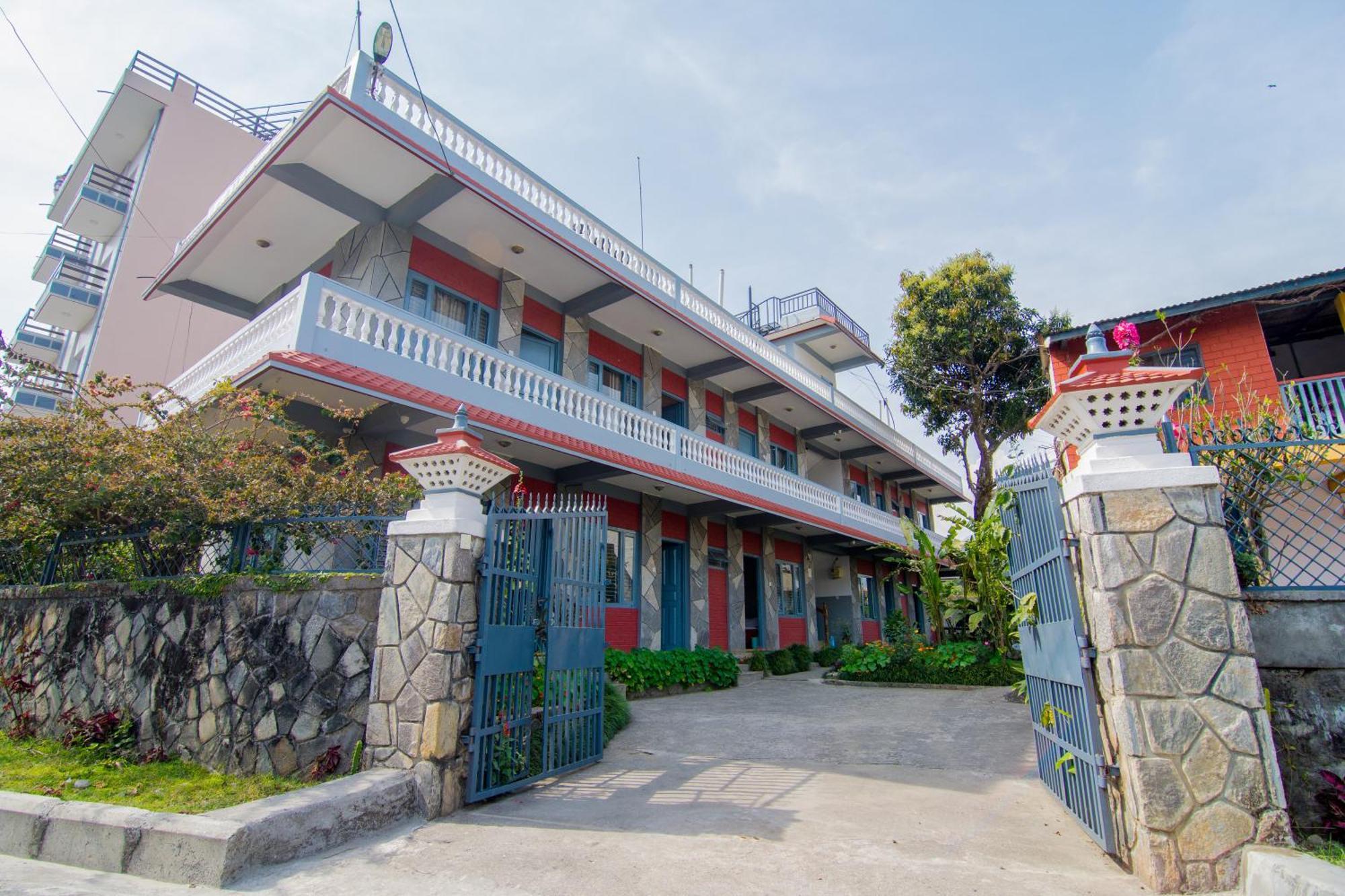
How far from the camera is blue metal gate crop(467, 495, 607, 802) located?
17.5 ft

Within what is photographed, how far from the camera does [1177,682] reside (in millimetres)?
3729

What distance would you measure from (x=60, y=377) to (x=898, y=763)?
957 centimetres

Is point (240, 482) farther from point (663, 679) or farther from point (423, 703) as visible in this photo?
point (663, 679)

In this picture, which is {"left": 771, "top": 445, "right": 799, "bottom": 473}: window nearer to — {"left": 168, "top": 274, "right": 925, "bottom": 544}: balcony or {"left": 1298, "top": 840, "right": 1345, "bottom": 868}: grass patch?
{"left": 168, "top": 274, "right": 925, "bottom": 544}: balcony

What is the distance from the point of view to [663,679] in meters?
12.0

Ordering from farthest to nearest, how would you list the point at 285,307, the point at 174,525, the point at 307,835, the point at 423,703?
the point at 285,307 < the point at 174,525 < the point at 423,703 < the point at 307,835

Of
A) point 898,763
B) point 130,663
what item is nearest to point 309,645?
point 130,663

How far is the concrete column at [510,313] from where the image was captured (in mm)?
12633

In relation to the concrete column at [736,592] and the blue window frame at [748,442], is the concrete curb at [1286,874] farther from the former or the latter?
the blue window frame at [748,442]

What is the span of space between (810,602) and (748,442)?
4953 millimetres

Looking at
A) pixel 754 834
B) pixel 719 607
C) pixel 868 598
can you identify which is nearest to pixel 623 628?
pixel 719 607

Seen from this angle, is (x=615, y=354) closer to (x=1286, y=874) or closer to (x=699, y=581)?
(x=699, y=581)

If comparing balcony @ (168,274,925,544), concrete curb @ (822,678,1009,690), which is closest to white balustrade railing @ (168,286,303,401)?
balcony @ (168,274,925,544)

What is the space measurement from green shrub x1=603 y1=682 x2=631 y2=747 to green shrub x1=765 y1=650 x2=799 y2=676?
7.47m
